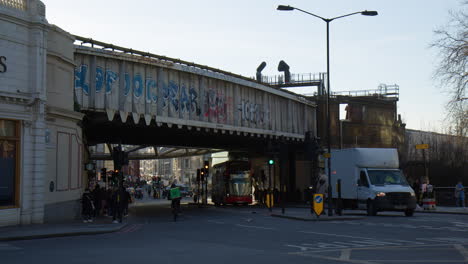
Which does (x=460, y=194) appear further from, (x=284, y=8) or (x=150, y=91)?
(x=150, y=91)

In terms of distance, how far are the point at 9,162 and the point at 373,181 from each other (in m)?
17.1

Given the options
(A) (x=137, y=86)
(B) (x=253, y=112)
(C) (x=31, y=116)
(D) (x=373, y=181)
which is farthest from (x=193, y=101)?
(C) (x=31, y=116)

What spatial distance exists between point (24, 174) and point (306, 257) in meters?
14.1

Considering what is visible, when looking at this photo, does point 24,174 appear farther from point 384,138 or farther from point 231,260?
point 384,138

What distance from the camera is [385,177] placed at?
1166 inches

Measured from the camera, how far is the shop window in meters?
22.2

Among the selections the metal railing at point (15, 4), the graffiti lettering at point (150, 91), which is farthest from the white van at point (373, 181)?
the metal railing at point (15, 4)

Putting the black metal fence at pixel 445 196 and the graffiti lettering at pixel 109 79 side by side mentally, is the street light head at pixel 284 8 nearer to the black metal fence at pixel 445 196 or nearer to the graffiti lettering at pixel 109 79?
the graffiti lettering at pixel 109 79

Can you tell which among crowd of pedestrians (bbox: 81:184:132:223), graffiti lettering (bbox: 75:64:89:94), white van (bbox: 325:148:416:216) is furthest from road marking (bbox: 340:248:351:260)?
graffiti lettering (bbox: 75:64:89:94)

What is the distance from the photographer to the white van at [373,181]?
92.8 feet

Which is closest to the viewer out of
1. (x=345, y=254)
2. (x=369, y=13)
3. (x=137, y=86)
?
(x=345, y=254)

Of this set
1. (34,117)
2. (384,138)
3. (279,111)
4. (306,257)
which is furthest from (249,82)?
(306,257)

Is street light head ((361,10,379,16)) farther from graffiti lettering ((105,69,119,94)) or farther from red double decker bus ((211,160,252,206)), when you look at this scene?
red double decker bus ((211,160,252,206))

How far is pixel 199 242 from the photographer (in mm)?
16859
